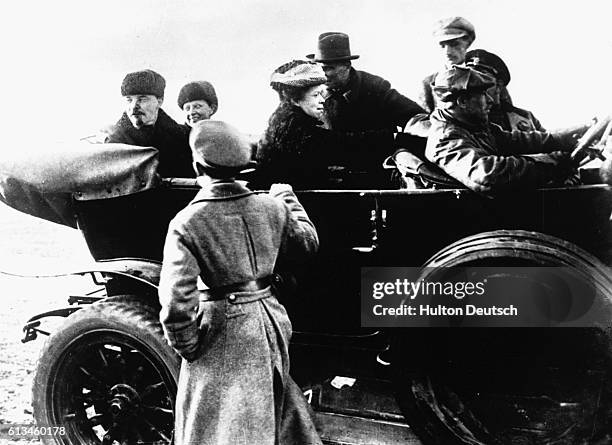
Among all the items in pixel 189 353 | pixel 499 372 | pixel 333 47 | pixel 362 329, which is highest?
pixel 333 47

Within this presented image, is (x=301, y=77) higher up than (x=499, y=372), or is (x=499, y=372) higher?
(x=301, y=77)

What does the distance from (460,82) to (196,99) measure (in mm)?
2308

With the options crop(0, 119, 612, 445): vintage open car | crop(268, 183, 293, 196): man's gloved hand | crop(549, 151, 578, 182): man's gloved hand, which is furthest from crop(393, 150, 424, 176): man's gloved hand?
crop(268, 183, 293, 196): man's gloved hand

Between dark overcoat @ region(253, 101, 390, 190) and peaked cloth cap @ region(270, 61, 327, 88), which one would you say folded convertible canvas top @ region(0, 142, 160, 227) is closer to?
dark overcoat @ region(253, 101, 390, 190)

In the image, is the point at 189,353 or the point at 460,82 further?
the point at 460,82

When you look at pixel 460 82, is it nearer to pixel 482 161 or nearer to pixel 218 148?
pixel 482 161

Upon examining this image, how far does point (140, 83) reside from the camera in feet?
13.5

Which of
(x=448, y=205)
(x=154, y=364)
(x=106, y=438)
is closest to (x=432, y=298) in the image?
(x=448, y=205)

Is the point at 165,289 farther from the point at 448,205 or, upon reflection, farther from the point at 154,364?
the point at 448,205

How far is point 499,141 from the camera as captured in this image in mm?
3758

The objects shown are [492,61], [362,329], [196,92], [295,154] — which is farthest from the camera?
[196,92]

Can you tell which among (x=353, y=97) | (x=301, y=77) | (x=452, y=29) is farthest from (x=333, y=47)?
(x=301, y=77)

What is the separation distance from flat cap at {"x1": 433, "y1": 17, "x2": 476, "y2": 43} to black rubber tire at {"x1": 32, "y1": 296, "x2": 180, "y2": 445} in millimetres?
2738

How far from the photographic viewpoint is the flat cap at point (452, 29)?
14.4 ft
